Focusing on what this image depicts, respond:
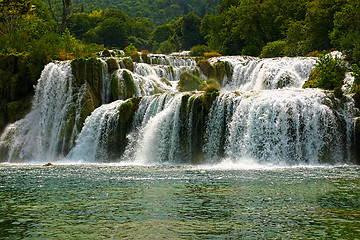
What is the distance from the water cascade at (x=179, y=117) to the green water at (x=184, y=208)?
6969 millimetres

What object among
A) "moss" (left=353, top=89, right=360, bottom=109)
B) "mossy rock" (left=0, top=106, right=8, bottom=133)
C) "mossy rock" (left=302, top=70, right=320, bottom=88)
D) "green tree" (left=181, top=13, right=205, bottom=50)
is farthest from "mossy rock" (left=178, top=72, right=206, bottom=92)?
"green tree" (left=181, top=13, right=205, bottom=50)

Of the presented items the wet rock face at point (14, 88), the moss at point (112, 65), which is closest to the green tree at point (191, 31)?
the moss at point (112, 65)

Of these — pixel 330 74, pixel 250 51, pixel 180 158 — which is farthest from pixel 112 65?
pixel 250 51

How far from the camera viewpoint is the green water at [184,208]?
823cm

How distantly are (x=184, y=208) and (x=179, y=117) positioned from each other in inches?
647

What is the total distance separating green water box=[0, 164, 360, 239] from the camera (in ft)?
27.0

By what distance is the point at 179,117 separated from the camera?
26.8m

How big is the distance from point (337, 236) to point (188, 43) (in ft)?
250

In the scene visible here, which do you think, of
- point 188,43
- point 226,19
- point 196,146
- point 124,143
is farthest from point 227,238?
point 188,43

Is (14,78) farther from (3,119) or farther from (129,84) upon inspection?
(129,84)

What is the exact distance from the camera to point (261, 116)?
2397 centimetres

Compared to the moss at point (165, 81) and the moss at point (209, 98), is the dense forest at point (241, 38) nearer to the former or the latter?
the moss at point (209, 98)

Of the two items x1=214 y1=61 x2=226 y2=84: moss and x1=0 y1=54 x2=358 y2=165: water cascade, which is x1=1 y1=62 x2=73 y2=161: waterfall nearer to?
x1=0 y1=54 x2=358 y2=165: water cascade

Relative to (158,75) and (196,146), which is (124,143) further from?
(158,75)
